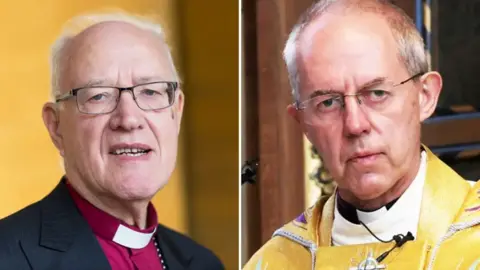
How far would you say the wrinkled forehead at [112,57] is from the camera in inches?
54.8

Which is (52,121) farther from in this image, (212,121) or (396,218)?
(396,218)

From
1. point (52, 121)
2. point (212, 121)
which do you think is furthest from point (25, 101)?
point (212, 121)

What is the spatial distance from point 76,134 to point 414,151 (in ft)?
2.05

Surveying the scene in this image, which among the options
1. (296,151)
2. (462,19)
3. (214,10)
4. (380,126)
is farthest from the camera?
(214,10)

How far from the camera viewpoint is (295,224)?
1438 mm

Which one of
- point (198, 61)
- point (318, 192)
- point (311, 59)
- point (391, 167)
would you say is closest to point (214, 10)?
point (198, 61)

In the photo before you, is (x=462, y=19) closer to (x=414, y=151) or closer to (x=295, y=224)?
(x=414, y=151)

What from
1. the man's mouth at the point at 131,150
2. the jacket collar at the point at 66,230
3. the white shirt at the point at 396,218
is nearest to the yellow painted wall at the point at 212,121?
the man's mouth at the point at 131,150

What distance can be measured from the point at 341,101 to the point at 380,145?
4.1 inches

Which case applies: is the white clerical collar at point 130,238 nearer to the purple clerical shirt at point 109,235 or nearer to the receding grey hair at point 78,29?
the purple clerical shirt at point 109,235

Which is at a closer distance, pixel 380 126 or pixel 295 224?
pixel 380 126

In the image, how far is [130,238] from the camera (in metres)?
1.39

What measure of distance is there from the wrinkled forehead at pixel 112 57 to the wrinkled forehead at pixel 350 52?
321 millimetres

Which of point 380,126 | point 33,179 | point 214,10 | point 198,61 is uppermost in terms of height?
point 214,10
